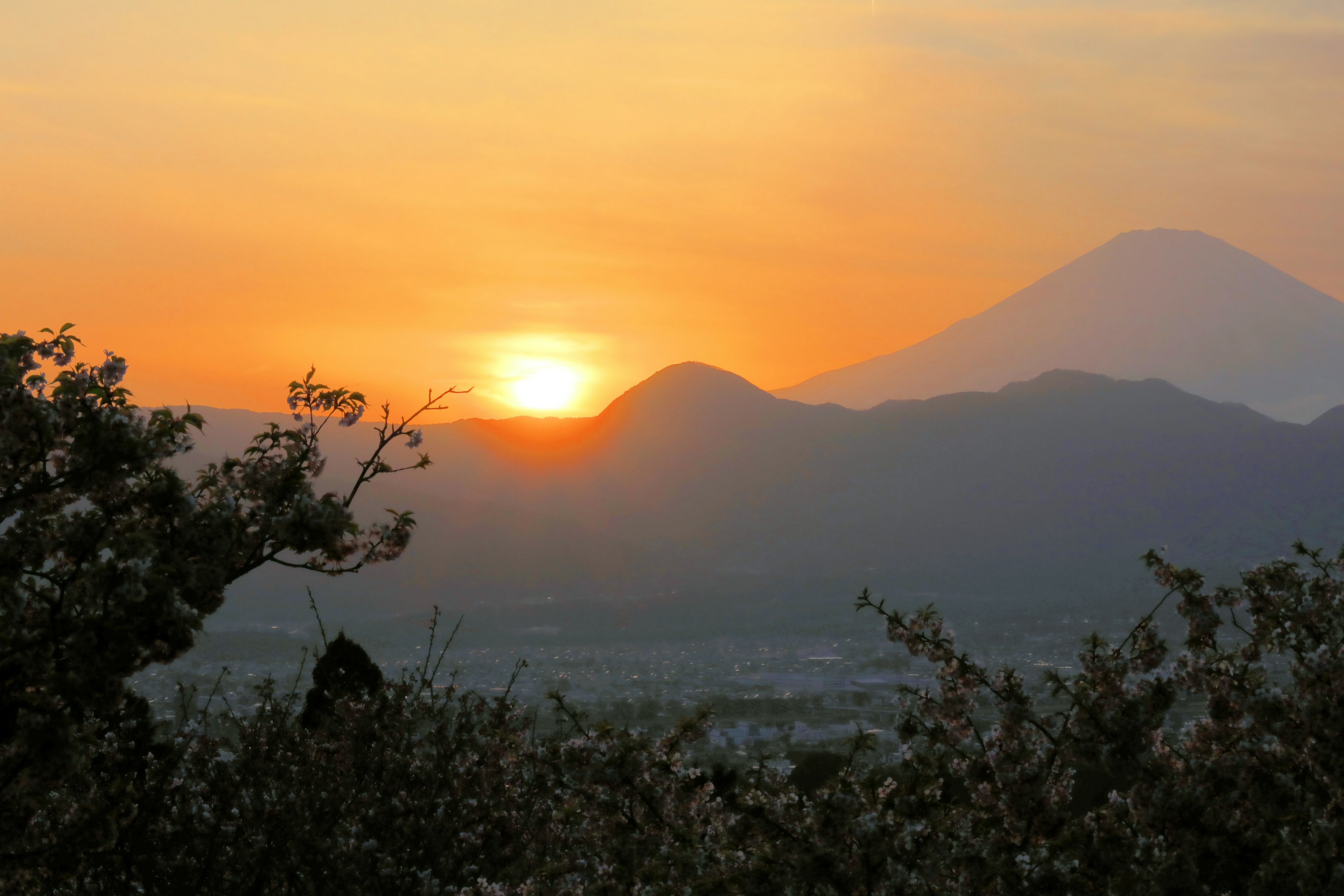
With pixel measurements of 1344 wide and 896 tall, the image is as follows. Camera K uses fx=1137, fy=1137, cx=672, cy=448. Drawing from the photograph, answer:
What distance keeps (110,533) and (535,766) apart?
4.22 meters

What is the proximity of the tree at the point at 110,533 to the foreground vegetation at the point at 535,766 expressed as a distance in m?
0.02

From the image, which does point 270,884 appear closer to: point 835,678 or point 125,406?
point 125,406

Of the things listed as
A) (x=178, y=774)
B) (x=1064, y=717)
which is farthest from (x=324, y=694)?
(x=1064, y=717)

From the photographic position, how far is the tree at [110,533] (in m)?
5.38

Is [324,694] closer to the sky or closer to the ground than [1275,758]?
closer to the ground

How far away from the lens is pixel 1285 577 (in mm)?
8953

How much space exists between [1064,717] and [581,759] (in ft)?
10.6

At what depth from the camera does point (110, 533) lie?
6.32m

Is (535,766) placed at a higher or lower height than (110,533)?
lower

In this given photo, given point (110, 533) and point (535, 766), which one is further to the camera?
point (535, 766)

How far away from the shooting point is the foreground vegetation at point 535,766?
17.7ft

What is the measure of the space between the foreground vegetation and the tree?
0.02 metres

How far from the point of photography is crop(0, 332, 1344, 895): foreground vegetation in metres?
5.40

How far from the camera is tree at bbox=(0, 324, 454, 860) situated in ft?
17.7
